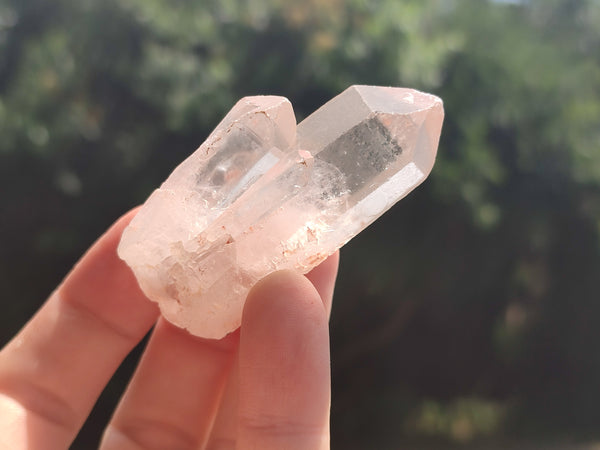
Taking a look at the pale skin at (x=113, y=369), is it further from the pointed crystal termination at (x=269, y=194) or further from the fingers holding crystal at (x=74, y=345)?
the pointed crystal termination at (x=269, y=194)

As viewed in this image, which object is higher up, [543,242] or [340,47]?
[340,47]

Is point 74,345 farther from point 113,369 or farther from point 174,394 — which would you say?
point 174,394

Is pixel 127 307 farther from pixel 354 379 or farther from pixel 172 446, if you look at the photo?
pixel 354 379

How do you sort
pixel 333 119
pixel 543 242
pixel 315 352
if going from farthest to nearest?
pixel 543 242 < pixel 333 119 < pixel 315 352

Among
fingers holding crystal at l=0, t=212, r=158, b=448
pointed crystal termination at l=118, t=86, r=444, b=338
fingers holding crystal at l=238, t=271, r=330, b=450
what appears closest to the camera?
fingers holding crystal at l=238, t=271, r=330, b=450

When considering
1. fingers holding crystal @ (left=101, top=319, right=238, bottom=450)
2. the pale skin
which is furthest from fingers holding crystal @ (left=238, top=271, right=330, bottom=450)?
fingers holding crystal @ (left=101, top=319, right=238, bottom=450)

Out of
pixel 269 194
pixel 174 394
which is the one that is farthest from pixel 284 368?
pixel 174 394

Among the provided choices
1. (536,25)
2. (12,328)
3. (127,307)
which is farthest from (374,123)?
(536,25)

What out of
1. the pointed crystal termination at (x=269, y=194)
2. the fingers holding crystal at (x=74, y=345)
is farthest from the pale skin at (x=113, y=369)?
the pointed crystal termination at (x=269, y=194)

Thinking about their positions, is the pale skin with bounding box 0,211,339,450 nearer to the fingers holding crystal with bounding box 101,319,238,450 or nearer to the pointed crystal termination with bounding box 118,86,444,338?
the fingers holding crystal with bounding box 101,319,238,450
